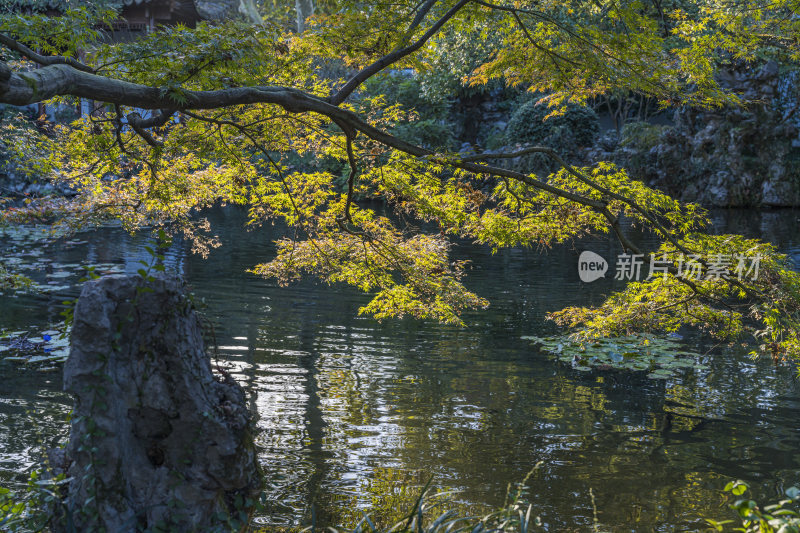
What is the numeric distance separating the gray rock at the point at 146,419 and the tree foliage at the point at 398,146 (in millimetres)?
2247

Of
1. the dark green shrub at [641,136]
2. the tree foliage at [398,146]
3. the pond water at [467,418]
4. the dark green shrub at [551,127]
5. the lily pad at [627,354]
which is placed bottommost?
the pond water at [467,418]

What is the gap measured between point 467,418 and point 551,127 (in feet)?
73.1

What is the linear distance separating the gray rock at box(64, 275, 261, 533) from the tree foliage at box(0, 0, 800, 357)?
2247 millimetres

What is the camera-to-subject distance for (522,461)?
6.27 m

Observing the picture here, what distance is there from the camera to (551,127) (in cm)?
2748

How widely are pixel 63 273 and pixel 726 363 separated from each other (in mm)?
13818

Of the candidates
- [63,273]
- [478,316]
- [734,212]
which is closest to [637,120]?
[734,212]

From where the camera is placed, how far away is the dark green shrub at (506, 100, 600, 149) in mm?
27641

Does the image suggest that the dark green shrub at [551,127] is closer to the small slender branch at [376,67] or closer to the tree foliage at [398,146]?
the tree foliage at [398,146]

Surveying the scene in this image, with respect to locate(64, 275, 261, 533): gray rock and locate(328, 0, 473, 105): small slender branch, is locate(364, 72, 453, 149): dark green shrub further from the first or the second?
locate(64, 275, 261, 533): gray rock

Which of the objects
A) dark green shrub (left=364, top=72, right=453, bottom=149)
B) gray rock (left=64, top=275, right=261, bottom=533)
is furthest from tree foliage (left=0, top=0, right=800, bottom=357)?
dark green shrub (left=364, top=72, right=453, bottom=149)

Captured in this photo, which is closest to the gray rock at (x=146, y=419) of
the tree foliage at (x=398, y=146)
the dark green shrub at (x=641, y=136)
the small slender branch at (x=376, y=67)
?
the tree foliage at (x=398, y=146)

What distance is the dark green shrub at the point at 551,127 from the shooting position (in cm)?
2764

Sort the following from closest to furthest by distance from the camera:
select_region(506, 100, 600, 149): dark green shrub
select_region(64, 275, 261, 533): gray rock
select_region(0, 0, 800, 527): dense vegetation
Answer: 1. select_region(64, 275, 261, 533): gray rock
2. select_region(0, 0, 800, 527): dense vegetation
3. select_region(506, 100, 600, 149): dark green shrub
